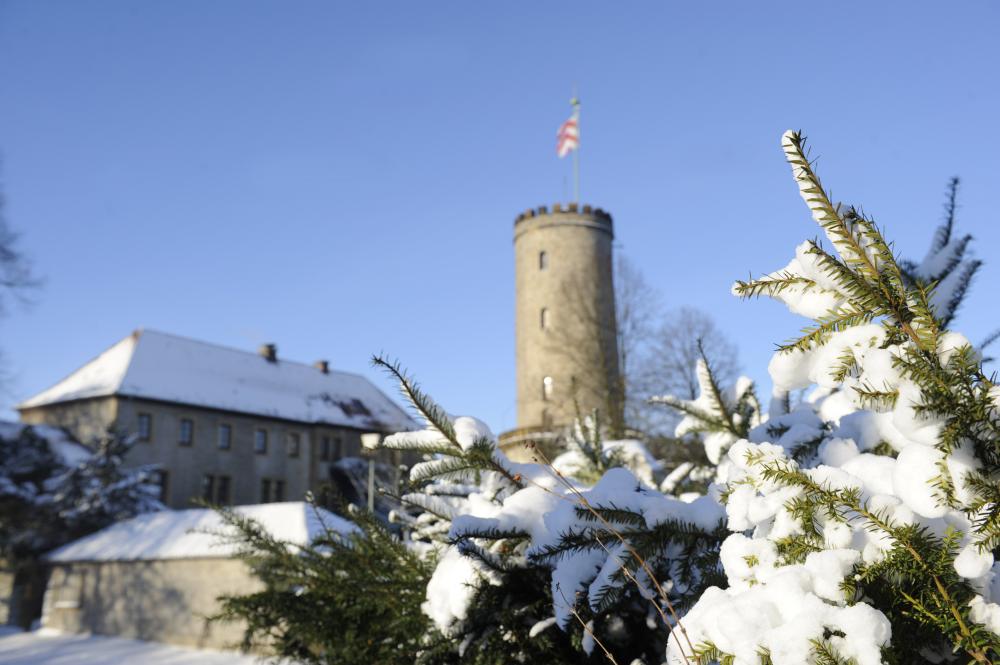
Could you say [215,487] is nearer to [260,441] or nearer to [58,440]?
[260,441]

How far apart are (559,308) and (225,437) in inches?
617

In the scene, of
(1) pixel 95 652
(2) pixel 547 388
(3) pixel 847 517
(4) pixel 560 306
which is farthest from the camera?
(4) pixel 560 306

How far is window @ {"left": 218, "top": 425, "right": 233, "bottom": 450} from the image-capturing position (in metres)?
36.1

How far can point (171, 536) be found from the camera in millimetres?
20688

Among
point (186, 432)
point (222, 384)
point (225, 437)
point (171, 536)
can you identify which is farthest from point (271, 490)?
point (171, 536)

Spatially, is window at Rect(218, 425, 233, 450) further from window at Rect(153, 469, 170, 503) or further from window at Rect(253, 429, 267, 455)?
window at Rect(153, 469, 170, 503)

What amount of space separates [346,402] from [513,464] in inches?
1563

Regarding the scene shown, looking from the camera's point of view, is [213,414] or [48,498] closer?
[48,498]

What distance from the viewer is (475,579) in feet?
8.61

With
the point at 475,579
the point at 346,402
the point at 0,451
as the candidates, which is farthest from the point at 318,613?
the point at 346,402

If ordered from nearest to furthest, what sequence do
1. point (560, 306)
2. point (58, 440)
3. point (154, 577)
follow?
point (154, 577) < point (58, 440) < point (560, 306)

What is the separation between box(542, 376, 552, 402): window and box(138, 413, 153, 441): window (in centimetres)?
1589

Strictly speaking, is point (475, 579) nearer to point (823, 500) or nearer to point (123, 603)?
point (823, 500)

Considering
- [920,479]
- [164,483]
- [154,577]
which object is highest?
[164,483]
